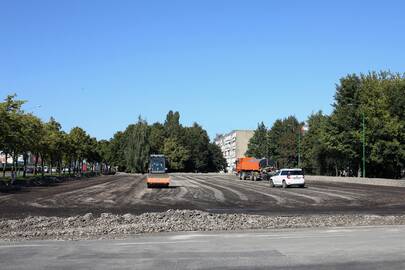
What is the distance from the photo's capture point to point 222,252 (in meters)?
11.6

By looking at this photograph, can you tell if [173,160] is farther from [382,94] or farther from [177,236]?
[177,236]

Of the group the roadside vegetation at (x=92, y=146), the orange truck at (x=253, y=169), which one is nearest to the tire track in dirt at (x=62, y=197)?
the roadside vegetation at (x=92, y=146)

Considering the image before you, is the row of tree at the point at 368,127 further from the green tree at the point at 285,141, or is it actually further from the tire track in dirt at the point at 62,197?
the tire track in dirt at the point at 62,197

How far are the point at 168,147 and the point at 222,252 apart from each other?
529 ft

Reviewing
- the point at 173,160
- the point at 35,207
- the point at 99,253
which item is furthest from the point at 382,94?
the point at 173,160

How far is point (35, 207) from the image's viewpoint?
89.5 ft

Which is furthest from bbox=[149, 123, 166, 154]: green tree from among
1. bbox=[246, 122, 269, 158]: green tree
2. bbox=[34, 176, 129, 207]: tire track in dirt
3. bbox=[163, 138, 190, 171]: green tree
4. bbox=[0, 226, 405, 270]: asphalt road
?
bbox=[0, 226, 405, 270]: asphalt road

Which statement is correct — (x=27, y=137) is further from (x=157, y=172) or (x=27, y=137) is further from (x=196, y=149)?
(x=196, y=149)

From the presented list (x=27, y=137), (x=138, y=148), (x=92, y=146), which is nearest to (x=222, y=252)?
(x=27, y=137)

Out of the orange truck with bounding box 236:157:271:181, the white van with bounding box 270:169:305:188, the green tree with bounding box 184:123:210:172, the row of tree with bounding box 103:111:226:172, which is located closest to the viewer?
the white van with bounding box 270:169:305:188

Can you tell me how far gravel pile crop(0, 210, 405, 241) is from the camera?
53.0ft

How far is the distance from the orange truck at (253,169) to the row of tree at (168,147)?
4794cm

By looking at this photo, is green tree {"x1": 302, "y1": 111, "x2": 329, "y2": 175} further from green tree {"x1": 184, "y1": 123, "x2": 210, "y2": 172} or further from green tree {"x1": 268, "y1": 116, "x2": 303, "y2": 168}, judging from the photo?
green tree {"x1": 184, "y1": 123, "x2": 210, "y2": 172}

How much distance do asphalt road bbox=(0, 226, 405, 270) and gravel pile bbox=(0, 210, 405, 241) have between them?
1.68 meters
